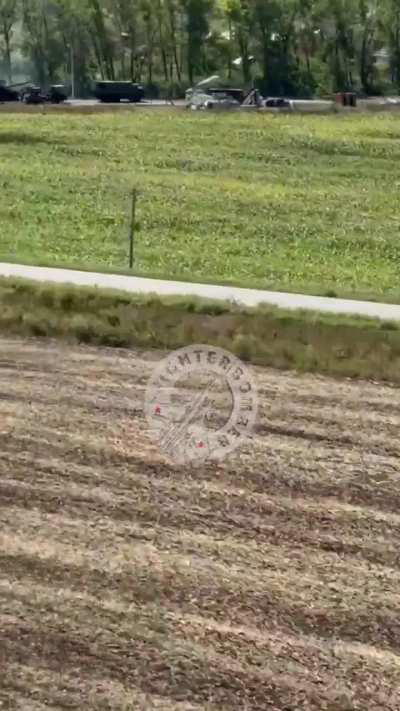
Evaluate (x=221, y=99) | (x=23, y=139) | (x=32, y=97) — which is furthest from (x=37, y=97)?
(x=23, y=139)

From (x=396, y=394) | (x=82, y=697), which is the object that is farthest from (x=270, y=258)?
(x=82, y=697)

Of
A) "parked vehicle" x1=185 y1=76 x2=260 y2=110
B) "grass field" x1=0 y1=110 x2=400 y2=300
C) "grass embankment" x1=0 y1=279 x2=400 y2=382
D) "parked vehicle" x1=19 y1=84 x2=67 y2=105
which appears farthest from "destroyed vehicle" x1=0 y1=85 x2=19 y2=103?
"grass embankment" x1=0 y1=279 x2=400 y2=382

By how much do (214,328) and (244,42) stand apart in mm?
65679

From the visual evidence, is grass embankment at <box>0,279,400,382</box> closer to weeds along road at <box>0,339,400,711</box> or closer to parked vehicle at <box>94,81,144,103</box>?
weeds along road at <box>0,339,400,711</box>

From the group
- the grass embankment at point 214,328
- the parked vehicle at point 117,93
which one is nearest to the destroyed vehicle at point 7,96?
the parked vehicle at point 117,93

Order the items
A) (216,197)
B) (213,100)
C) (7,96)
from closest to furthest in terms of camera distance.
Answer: (216,197) → (213,100) → (7,96)

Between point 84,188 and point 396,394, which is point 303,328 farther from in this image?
point 84,188

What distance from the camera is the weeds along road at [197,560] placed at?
550 centimetres

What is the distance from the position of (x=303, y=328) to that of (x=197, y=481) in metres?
4.20

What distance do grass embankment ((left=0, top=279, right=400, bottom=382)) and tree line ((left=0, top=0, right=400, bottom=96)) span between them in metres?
58.7

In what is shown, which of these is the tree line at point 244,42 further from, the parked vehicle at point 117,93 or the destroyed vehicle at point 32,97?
the destroyed vehicle at point 32,97

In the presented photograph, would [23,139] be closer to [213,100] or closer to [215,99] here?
[213,100]

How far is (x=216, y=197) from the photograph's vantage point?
2241 centimetres

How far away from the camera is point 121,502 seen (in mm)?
7445
